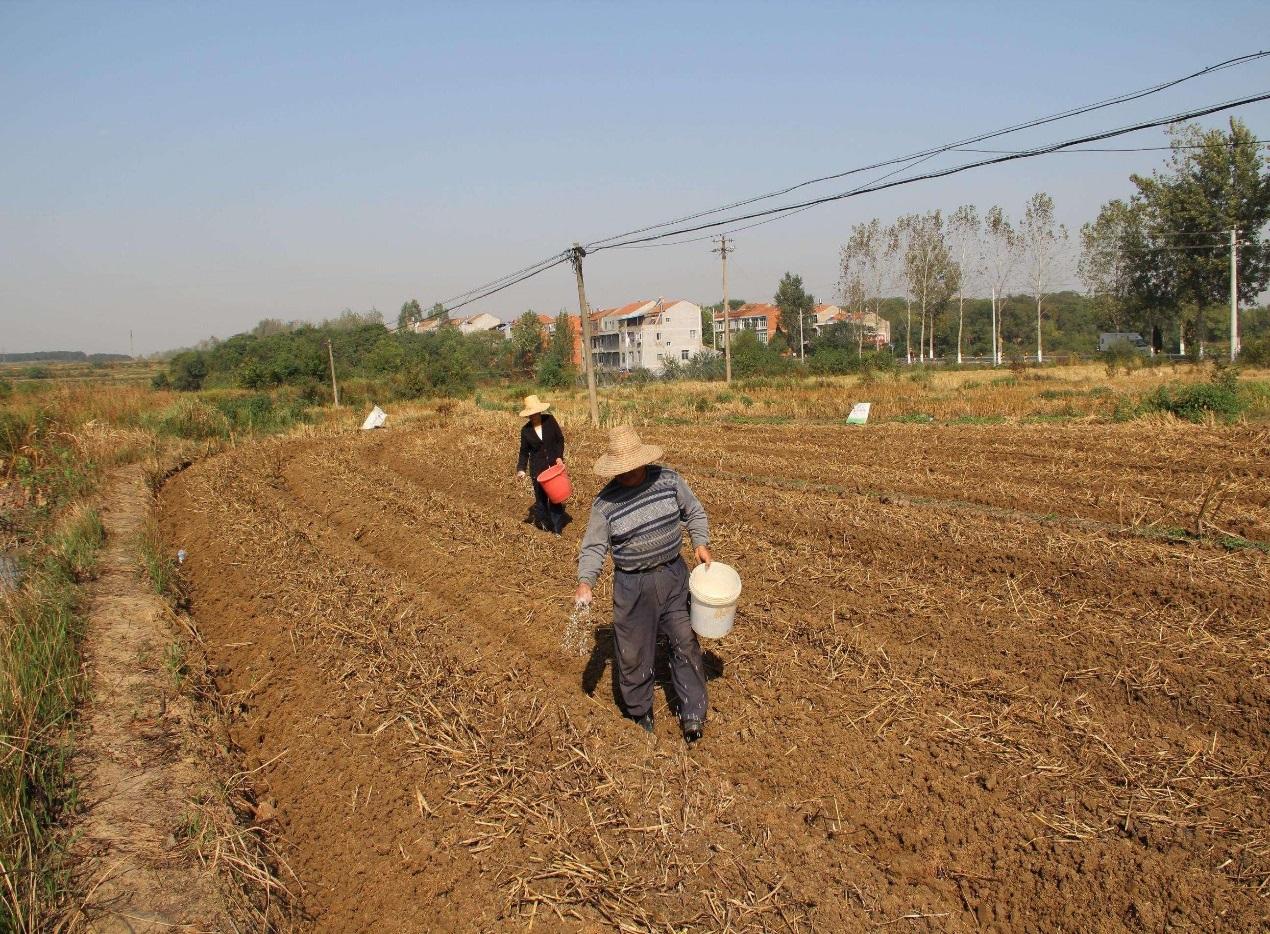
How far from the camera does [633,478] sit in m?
4.48

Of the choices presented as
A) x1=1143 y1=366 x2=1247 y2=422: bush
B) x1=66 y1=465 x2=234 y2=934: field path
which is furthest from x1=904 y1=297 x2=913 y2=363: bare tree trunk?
x1=66 y1=465 x2=234 y2=934: field path

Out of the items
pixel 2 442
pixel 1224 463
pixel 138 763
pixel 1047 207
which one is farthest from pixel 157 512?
pixel 1047 207

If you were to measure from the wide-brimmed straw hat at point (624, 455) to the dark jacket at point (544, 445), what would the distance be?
14.7 ft

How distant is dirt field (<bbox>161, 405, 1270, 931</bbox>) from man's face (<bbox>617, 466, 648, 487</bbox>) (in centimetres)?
139

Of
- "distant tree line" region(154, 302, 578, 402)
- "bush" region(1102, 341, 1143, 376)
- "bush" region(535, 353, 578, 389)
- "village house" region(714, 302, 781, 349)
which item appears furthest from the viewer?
"village house" region(714, 302, 781, 349)

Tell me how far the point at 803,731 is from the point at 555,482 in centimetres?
473

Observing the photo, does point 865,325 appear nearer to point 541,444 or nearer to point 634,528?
point 541,444

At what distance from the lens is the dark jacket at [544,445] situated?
353 inches

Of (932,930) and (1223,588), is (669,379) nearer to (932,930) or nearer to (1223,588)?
(1223,588)

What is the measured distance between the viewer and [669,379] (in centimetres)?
5031

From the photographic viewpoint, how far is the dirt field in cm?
338

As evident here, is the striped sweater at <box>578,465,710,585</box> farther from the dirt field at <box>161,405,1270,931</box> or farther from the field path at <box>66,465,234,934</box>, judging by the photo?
the field path at <box>66,465,234,934</box>

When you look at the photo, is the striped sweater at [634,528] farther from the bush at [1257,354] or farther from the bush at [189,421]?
the bush at [1257,354]

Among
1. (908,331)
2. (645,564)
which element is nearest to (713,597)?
(645,564)
